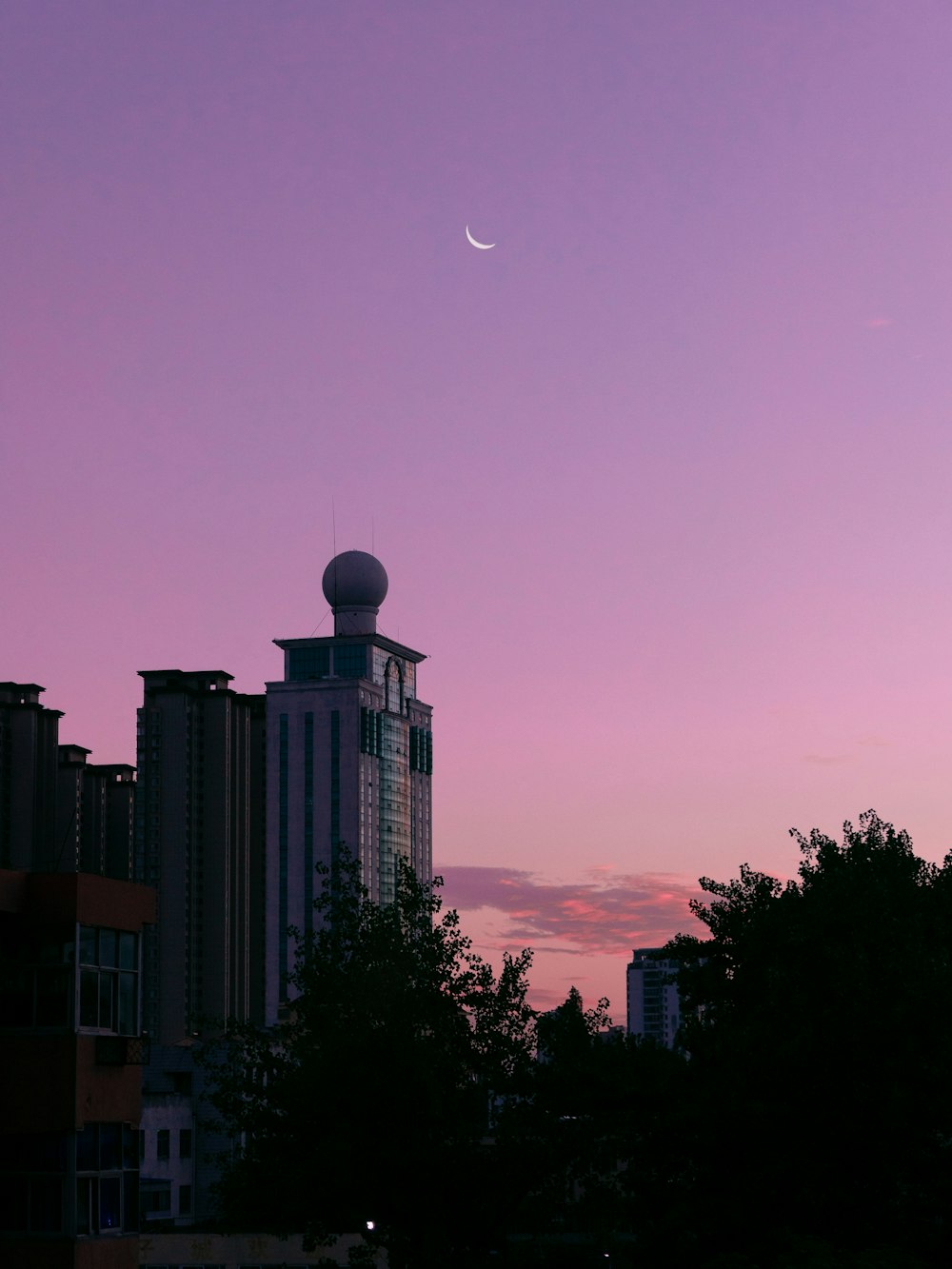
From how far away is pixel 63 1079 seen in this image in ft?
125

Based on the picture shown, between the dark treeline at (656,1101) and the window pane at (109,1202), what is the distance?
9.21 meters

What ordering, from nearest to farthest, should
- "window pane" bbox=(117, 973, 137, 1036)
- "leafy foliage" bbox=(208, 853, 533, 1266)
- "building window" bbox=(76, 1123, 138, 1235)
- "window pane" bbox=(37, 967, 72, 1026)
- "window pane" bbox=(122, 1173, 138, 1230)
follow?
1. "building window" bbox=(76, 1123, 138, 1235)
2. "window pane" bbox=(37, 967, 72, 1026)
3. "window pane" bbox=(122, 1173, 138, 1230)
4. "window pane" bbox=(117, 973, 137, 1036)
5. "leafy foliage" bbox=(208, 853, 533, 1266)

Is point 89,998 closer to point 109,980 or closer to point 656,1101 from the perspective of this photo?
point 109,980

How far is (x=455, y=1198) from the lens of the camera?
48.6m

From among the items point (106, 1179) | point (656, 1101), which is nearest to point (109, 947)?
point (106, 1179)

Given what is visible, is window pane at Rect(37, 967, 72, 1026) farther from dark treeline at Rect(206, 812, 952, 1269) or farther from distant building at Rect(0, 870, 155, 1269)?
dark treeline at Rect(206, 812, 952, 1269)

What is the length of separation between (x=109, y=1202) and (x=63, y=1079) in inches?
131

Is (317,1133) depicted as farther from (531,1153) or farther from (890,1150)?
(890,1150)

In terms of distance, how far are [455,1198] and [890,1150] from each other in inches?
480

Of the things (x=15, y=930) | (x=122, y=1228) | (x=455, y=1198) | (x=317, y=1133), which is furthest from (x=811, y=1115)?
(x=15, y=930)

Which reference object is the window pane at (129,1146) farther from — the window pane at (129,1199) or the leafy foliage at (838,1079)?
the leafy foliage at (838,1079)

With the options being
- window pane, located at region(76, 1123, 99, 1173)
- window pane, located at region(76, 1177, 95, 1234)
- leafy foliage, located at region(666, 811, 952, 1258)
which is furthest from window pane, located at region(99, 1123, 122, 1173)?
leafy foliage, located at region(666, 811, 952, 1258)

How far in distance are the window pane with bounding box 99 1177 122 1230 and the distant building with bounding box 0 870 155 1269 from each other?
0.10 feet

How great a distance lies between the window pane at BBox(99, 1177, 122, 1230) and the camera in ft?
127
